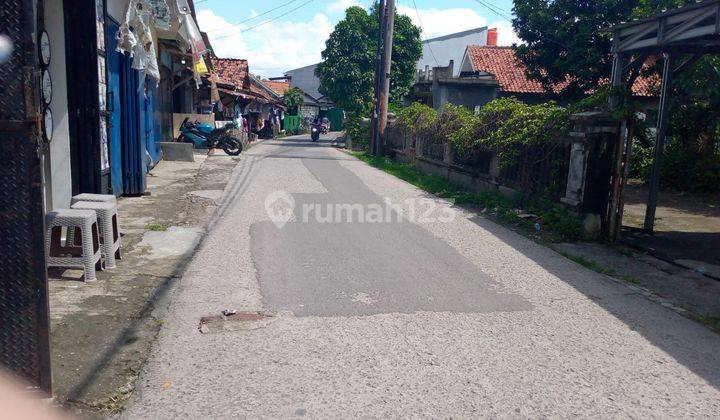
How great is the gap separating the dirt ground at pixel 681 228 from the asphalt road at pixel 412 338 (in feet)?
5.94

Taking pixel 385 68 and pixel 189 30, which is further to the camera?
pixel 385 68

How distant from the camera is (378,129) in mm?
24891

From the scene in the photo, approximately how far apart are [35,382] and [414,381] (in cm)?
229

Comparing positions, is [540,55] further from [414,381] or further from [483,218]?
[414,381]

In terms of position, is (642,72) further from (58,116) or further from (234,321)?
(234,321)

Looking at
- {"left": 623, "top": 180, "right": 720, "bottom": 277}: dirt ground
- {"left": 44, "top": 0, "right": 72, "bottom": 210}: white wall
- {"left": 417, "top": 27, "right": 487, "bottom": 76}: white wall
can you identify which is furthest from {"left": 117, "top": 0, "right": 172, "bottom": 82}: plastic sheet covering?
{"left": 417, "top": 27, "right": 487, "bottom": 76}: white wall

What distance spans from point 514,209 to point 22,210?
9.04 metres

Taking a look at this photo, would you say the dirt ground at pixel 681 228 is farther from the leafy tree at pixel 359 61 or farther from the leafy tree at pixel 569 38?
the leafy tree at pixel 359 61

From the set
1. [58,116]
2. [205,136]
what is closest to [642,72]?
[58,116]

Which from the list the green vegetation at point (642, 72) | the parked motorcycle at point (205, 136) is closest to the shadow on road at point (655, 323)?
the green vegetation at point (642, 72)

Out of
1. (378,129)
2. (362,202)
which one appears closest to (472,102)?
(378,129)

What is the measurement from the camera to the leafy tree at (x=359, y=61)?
37.2 m

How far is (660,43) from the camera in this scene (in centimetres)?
849

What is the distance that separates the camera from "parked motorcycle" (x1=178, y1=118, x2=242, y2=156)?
20.8m
